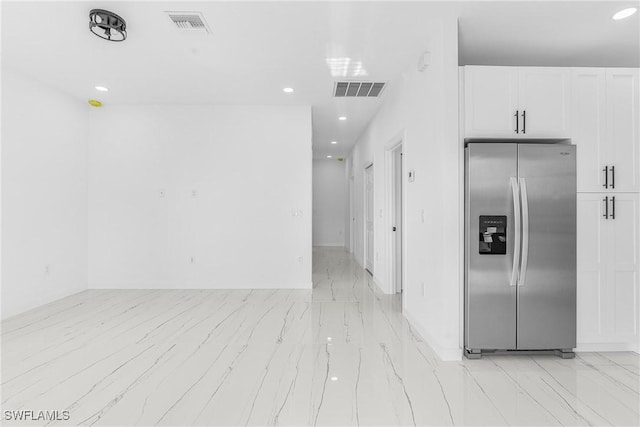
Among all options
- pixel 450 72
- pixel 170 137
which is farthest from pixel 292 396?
pixel 170 137

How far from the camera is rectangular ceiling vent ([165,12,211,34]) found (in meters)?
2.68

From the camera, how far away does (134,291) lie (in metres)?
4.92

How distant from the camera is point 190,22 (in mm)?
2791

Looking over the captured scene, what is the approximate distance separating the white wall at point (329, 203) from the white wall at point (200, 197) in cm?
546

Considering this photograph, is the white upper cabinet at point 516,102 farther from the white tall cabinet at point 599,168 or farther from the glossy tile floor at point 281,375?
the glossy tile floor at point 281,375

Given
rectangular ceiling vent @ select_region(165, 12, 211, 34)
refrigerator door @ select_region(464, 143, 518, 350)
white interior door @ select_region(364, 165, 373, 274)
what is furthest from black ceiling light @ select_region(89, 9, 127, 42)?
white interior door @ select_region(364, 165, 373, 274)

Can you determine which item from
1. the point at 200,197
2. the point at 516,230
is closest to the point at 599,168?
the point at 516,230

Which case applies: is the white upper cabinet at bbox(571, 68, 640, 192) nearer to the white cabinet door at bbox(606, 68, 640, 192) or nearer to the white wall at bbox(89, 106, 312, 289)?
the white cabinet door at bbox(606, 68, 640, 192)

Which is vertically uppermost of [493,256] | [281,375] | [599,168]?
[599,168]

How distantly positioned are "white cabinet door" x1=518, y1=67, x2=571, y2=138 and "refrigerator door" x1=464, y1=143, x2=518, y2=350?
0.35m

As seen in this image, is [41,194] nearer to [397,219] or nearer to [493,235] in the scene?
[397,219]

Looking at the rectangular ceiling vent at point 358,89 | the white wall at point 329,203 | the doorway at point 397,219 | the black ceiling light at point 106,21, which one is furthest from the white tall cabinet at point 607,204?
the white wall at point 329,203

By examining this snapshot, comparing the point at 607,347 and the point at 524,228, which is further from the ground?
the point at 524,228

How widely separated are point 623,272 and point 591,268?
292 millimetres
